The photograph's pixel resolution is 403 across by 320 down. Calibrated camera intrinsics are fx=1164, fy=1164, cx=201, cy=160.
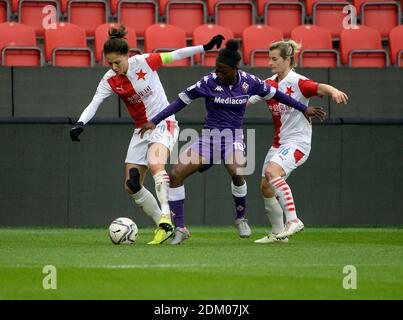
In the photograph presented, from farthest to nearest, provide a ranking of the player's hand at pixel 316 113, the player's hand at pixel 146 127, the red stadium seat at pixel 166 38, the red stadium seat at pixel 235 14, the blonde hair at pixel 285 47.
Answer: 1. the red stadium seat at pixel 235 14
2. the red stadium seat at pixel 166 38
3. the blonde hair at pixel 285 47
4. the player's hand at pixel 316 113
5. the player's hand at pixel 146 127

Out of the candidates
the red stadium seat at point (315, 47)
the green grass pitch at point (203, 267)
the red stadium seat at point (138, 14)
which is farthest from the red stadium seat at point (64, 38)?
the green grass pitch at point (203, 267)

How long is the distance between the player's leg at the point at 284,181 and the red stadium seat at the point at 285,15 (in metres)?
6.10

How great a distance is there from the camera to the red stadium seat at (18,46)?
54.8ft

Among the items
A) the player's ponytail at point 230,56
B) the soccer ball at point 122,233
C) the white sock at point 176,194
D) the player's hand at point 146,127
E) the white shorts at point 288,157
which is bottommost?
the soccer ball at point 122,233

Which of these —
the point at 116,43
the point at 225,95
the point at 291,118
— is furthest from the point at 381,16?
the point at 116,43

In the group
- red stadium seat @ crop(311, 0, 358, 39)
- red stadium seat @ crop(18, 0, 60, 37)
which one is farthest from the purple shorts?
red stadium seat @ crop(311, 0, 358, 39)

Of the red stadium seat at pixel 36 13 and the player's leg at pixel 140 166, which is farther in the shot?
the red stadium seat at pixel 36 13

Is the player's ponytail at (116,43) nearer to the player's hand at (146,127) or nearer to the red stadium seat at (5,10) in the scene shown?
the player's hand at (146,127)

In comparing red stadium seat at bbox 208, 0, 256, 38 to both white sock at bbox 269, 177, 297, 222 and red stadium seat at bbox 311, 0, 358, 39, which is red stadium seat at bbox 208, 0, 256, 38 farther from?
white sock at bbox 269, 177, 297, 222

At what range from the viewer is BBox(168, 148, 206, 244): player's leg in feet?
40.4

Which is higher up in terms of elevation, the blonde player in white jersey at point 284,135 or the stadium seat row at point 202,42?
the stadium seat row at point 202,42

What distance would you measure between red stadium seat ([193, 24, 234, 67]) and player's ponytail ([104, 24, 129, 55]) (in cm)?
498
